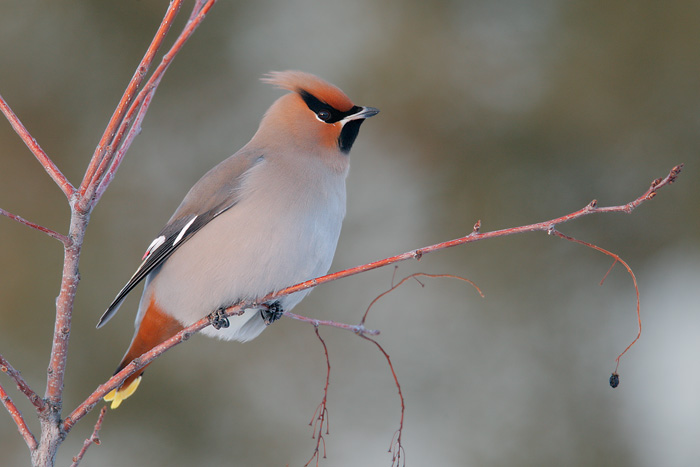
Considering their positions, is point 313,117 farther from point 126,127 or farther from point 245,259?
point 126,127

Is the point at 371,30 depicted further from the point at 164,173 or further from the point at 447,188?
the point at 164,173

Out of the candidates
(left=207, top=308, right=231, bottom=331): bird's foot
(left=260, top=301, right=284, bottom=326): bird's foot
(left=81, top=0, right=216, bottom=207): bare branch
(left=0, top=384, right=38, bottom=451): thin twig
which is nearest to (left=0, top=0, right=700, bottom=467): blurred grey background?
(left=260, top=301, right=284, bottom=326): bird's foot

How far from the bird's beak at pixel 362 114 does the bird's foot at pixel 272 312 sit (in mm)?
762

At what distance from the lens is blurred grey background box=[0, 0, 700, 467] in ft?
15.5

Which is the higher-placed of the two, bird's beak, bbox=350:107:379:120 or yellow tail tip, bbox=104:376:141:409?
bird's beak, bbox=350:107:379:120

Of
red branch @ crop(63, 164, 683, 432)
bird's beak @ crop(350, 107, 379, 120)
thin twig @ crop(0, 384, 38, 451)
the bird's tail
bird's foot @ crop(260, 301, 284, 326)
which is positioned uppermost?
bird's beak @ crop(350, 107, 379, 120)

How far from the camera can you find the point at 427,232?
203 inches

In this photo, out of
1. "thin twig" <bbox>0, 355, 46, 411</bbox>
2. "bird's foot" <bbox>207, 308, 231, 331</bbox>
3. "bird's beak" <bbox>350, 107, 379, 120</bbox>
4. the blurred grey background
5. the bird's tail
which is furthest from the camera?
the blurred grey background

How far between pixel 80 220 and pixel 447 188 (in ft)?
11.8

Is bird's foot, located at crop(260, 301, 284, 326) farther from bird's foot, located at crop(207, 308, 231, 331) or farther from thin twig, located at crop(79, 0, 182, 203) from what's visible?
thin twig, located at crop(79, 0, 182, 203)

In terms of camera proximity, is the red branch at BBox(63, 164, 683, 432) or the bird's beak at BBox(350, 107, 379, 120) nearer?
the red branch at BBox(63, 164, 683, 432)

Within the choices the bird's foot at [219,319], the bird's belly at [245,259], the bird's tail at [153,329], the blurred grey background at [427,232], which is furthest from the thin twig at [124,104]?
the blurred grey background at [427,232]

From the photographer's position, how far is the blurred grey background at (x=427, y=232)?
4.72m

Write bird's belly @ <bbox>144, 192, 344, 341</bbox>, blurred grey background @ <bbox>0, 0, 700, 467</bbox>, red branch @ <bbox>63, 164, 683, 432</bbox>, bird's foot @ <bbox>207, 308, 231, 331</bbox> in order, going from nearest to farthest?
red branch @ <bbox>63, 164, 683, 432</bbox> < bird's foot @ <bbox>207, 308, 231, 331</bbox> < bird's belly @ <bbox>144, 192, 344, 341</bbox> < blurred grey background @ <bbox>0, 0, 700, 467</bbox>
